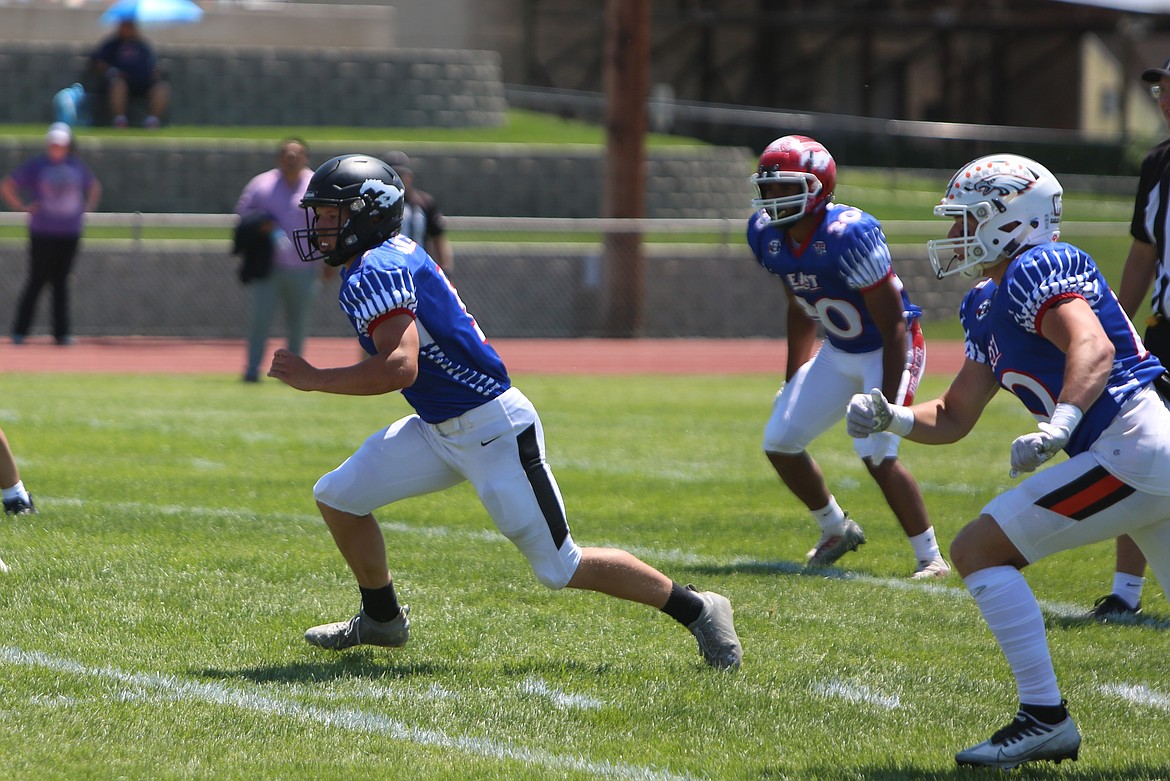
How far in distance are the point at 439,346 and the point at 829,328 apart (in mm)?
2438

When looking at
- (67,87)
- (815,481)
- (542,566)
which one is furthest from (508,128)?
(542,566)

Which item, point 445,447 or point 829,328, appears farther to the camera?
point 829,328

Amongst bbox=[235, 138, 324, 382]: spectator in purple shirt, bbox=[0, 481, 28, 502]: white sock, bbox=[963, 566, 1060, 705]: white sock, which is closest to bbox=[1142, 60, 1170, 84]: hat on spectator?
bbox=[963, 566, 1060, 705]: white sock

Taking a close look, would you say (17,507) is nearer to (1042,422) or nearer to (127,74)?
(1042,422)

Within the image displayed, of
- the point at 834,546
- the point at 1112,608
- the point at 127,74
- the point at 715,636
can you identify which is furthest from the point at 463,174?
the point at 715,636

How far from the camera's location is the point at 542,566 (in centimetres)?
489

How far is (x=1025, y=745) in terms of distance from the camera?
396 cm

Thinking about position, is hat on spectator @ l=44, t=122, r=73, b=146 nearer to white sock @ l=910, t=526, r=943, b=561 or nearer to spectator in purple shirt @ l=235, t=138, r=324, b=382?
spectator in purple shirt @ l=235, t=138, r=324, b=382

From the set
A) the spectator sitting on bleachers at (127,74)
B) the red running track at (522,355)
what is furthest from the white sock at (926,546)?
the spectator sitting on bleachers at (127,74)

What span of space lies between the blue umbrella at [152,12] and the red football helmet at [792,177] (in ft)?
59.3

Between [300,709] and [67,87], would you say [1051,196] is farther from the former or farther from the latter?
[67,87]

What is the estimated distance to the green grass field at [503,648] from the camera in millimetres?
Answer: 4121

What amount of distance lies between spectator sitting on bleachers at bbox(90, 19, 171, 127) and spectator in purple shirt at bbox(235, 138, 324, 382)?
412 inches

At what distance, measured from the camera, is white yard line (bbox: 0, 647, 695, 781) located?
4.01 meters
